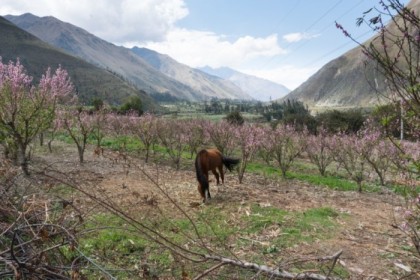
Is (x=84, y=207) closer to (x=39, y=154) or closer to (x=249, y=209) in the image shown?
(x=249, y=209)

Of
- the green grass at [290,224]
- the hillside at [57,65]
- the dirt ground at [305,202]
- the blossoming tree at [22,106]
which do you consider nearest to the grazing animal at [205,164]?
the dirt ground at [305,202]

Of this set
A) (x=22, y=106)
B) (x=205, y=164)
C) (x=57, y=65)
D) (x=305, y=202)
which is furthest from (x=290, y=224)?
(x=57, y=65)

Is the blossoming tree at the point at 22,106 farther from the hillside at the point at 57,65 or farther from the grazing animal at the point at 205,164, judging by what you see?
the hillside at the point at 57,65

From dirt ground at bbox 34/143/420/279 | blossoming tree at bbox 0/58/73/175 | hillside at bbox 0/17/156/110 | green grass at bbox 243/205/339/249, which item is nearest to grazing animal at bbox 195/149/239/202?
dirt ground at bbox 34/143/420/279

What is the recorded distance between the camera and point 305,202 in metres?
12.0

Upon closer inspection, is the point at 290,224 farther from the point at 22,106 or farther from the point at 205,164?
the point at 22,106

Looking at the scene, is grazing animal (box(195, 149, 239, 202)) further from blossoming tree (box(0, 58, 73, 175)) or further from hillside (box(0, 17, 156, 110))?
hillside (box(0, 17, 156, 110))

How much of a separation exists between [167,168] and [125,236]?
9346 mm

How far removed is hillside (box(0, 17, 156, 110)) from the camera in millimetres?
154125

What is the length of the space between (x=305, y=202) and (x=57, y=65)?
603ft

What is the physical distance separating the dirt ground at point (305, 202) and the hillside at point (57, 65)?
135 metres

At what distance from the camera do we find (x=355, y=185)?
16.4 m

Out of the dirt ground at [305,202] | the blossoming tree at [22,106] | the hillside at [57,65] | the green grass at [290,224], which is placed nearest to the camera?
the dirt ground at [305,202]

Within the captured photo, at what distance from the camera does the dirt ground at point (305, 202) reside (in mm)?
7234
